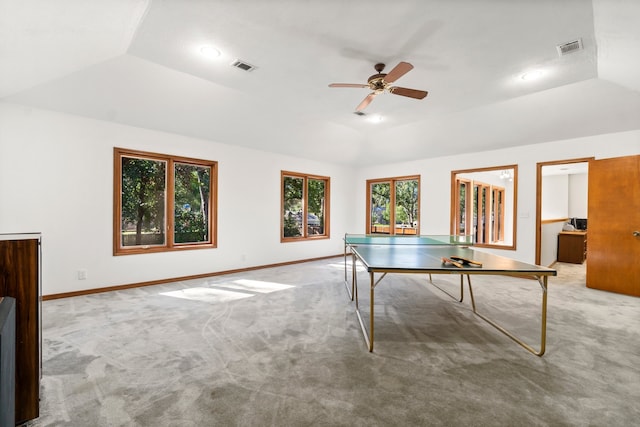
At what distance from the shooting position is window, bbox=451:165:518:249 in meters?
6.46

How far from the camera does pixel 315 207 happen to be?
7391 millimetres

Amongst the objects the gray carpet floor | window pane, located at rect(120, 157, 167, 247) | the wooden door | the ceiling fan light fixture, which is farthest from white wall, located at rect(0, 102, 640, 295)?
the ceiling fan light fixture

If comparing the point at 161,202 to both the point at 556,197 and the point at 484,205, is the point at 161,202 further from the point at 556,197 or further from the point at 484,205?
the point at 556,197

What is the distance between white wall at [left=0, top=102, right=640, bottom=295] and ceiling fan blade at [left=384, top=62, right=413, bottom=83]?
11.9ft

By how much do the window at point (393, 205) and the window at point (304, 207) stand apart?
1.39m

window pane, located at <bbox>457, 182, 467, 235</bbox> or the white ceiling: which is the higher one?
the white ceiling

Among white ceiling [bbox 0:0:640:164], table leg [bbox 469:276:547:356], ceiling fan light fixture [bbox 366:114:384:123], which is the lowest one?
table leg [bbox 469:276:547:356]

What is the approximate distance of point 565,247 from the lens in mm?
7062

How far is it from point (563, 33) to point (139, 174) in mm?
5698

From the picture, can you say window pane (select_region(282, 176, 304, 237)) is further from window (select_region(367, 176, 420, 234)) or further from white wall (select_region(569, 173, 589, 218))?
white wall (select_region(569, 173, 589, 218))

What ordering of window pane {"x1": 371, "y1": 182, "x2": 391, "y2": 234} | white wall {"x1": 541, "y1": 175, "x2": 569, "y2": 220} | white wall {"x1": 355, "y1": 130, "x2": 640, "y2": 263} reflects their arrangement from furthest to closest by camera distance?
white wall {"x1": 541, "y1": 175, "x2": 569, "y2": 220}, window pane {"x1": 371, "y1": 182, "x2": 391, "y2": 234}, white wall {"x1": 355, "y1": 130, "x2": 640, "y2": 263}

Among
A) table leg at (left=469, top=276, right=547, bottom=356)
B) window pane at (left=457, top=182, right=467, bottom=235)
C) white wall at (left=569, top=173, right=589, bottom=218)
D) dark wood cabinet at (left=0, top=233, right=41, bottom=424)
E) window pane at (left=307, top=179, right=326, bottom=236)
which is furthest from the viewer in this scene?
white wall at (left=569, top=173, right=589, bottom=218)

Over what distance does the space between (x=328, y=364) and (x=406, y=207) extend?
19.1 ft

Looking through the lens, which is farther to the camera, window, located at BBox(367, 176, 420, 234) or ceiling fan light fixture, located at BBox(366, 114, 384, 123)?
window, located at BBox(367, 176, 420, 234)
